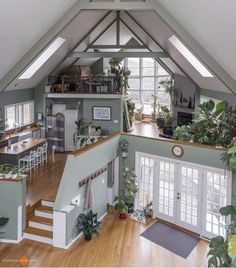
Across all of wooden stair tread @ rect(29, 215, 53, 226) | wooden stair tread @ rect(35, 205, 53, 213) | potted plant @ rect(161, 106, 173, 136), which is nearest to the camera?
wooden stair tread @ rect(29, 215, 53, 226)

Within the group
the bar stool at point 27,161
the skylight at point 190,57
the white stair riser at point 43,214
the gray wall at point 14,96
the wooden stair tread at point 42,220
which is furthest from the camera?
the gray wall at point 14,96

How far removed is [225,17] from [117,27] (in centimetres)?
827

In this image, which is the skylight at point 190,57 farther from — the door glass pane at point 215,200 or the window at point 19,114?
the window at point 19,114

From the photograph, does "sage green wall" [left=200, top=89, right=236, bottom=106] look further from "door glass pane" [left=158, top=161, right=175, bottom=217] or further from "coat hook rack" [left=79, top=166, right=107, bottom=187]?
"coat hook rack" [left=79, top=166, right=107, bottom=187]

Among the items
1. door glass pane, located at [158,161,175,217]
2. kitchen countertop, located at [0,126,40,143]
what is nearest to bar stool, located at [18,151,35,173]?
kitchen countertop, located at [0,126,40,143]

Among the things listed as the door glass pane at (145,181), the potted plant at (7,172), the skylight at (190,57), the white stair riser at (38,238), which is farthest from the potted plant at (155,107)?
the white stair riser at (38,238)

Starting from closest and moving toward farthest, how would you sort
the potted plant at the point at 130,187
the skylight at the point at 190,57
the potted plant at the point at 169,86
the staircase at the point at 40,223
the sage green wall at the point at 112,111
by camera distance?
the staircase at the point at 40,223
the potted plant at the point at 130,187
the skylight at the point at 190,57
the sage green wall at the point at 112,111
the potted plant at the point at 169,86

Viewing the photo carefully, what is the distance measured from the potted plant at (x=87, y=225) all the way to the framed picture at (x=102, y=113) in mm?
6019

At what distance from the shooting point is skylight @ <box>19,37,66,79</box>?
436 inches

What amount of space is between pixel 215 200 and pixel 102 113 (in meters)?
6.89

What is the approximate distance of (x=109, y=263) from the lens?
721cm

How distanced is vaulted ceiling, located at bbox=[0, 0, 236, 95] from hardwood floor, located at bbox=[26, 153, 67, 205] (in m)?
3.27

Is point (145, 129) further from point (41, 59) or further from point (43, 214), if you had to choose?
point (43, 214)

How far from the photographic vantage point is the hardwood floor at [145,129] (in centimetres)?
1573
